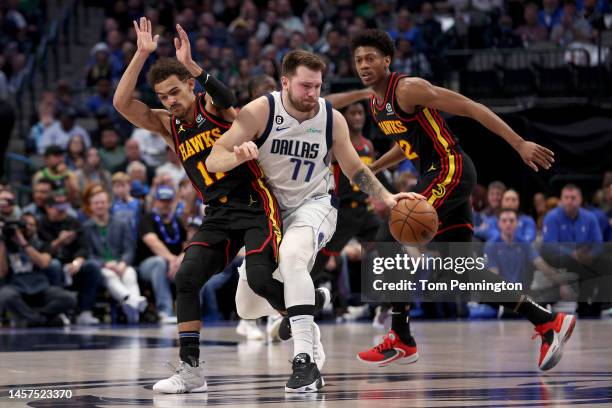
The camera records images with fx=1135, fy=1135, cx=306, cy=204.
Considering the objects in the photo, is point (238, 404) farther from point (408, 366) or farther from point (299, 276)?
point (408, 366)

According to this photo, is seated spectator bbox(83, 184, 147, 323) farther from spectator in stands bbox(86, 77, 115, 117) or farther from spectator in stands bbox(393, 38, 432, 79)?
spectator in stands bbox(393, 38, 432, 79)

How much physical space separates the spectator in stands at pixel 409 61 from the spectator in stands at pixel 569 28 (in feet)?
7.09

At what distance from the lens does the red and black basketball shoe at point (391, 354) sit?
26.9ft

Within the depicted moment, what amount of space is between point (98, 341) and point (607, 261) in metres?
6.94

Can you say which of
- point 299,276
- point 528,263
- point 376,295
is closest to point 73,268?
point 376,295

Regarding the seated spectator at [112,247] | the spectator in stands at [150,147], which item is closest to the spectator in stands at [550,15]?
the spectator in stands at [150,147]

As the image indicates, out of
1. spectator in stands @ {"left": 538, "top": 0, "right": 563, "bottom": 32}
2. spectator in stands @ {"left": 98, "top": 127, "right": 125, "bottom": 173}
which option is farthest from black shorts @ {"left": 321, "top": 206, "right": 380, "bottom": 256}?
spectator in stands @ {"left": 538, "top": 0, "right": 563, "bottom": 32}

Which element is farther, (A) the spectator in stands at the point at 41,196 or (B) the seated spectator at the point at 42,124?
(B) the seated spectator at the point at 42,124

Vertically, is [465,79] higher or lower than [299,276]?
higher

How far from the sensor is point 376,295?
47.4ft

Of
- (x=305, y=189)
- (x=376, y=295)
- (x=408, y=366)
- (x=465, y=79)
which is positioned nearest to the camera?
(x=305, y=189)

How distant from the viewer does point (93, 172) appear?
1593 centimetres

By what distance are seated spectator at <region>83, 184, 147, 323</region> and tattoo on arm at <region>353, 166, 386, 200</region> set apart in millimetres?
7234

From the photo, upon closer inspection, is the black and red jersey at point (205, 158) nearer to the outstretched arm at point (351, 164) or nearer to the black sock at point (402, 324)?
the outstretched arm at point (351, 164)
